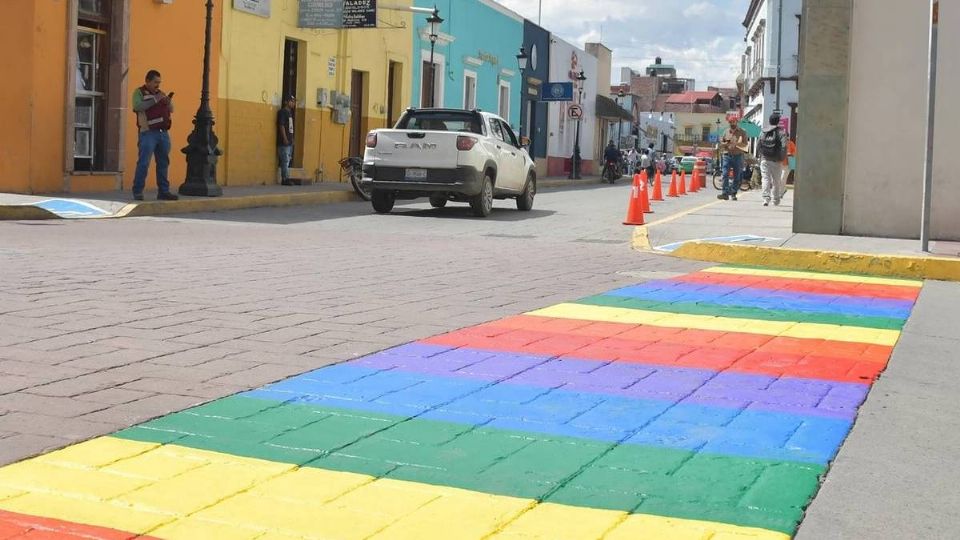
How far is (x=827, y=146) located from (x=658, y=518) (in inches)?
472

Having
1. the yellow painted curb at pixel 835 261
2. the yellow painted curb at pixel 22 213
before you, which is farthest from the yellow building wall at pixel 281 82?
the yellow painted curb at pixel 835 261

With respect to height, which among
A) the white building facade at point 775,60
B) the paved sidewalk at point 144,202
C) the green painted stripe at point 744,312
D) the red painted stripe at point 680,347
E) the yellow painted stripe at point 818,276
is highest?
the white building facade at point 775,60

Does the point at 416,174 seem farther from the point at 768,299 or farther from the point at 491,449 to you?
the point at 491,449

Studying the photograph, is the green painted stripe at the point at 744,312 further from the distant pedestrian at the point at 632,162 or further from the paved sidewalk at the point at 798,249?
the distant pedestrian at the point at 632,162

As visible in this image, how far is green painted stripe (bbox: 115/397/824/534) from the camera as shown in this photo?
12.5 feet

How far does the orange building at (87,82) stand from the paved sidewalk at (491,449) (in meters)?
12.7

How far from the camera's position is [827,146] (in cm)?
1479

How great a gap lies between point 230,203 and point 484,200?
4.02 meters

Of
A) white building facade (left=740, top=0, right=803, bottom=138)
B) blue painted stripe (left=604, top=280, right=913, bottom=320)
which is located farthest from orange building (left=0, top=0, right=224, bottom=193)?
white building facade (left=740, top=0, right=803, bottom=138)

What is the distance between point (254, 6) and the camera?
78.5ft

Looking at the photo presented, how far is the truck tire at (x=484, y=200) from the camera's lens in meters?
19.3

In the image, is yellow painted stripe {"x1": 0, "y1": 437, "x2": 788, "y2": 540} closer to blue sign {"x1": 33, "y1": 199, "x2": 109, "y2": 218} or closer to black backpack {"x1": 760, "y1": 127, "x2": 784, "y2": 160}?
blue sign {"x1": 33, "y1": 199, "x2": 109, "y2": 218}

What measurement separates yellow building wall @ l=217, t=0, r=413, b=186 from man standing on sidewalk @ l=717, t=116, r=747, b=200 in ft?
27.9

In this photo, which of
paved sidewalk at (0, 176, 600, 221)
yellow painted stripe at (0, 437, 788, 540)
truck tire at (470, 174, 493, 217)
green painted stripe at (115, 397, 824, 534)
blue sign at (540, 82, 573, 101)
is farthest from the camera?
blue sign at (540, 82, 573, 101)
